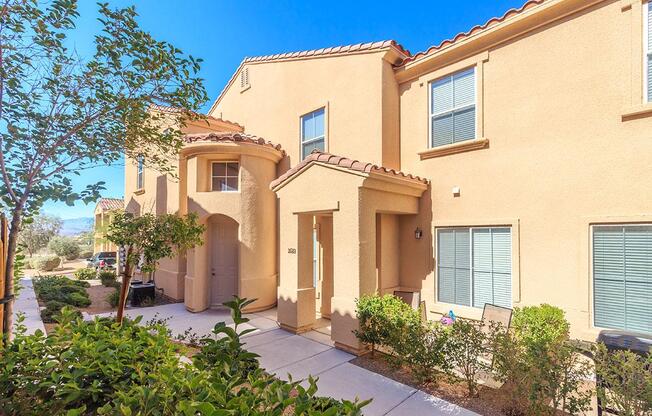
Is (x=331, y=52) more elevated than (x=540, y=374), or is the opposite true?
(x=331, y=52)

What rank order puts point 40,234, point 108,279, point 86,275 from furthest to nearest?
1. point 40,234
2. point 86,275
3. point 108,279

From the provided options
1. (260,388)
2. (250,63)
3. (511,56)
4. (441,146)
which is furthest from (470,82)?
(250,63)

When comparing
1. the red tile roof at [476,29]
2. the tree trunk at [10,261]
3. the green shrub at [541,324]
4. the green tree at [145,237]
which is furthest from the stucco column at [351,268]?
the tree trunk at [10,261]

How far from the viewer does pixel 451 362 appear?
6.27 metres

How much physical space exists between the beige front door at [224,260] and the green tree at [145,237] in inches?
197

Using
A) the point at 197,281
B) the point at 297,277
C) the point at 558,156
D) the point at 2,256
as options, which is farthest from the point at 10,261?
the point at 558,156

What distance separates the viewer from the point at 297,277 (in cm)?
964

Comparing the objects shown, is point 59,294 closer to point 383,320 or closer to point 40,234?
point 383,320

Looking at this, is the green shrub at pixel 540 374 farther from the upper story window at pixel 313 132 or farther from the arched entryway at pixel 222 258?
the arched entryway at pixel 222 258

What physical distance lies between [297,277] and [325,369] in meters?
3.11

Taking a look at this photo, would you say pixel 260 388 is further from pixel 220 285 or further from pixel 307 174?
pixel 220 285

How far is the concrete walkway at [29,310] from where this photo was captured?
7.04 metres

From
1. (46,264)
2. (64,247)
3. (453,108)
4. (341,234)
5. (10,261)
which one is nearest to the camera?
(10,261)

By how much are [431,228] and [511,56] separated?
522 cm
